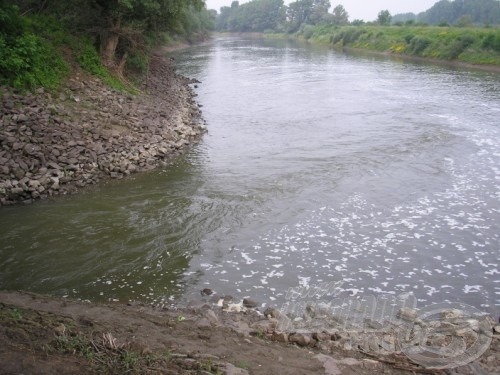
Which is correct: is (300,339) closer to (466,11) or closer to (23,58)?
(23,58)

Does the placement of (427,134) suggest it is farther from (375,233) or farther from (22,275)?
(22,275)

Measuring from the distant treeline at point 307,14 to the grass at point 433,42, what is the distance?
147 feet

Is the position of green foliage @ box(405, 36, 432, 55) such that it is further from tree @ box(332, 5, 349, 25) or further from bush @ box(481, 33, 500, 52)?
tree @ box(332, 5, 349, 25)

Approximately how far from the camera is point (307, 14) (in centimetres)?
13862

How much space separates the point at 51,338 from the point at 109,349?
81cm

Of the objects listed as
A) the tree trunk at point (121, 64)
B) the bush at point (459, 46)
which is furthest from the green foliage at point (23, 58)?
the bush at point (459, 46)

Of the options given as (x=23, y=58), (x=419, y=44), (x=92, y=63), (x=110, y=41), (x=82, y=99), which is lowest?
(x=82, y=99)

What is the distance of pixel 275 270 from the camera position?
10.0 metres

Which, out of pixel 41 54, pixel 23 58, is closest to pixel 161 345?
pixel 23 58

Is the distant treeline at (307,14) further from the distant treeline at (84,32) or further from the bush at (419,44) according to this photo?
the distant treeline at (84,32)

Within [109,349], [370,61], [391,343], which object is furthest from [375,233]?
[370,61]

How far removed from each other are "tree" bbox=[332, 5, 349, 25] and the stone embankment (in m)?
108

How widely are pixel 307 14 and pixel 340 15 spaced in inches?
843

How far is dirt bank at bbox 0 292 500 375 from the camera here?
5.41 meters
